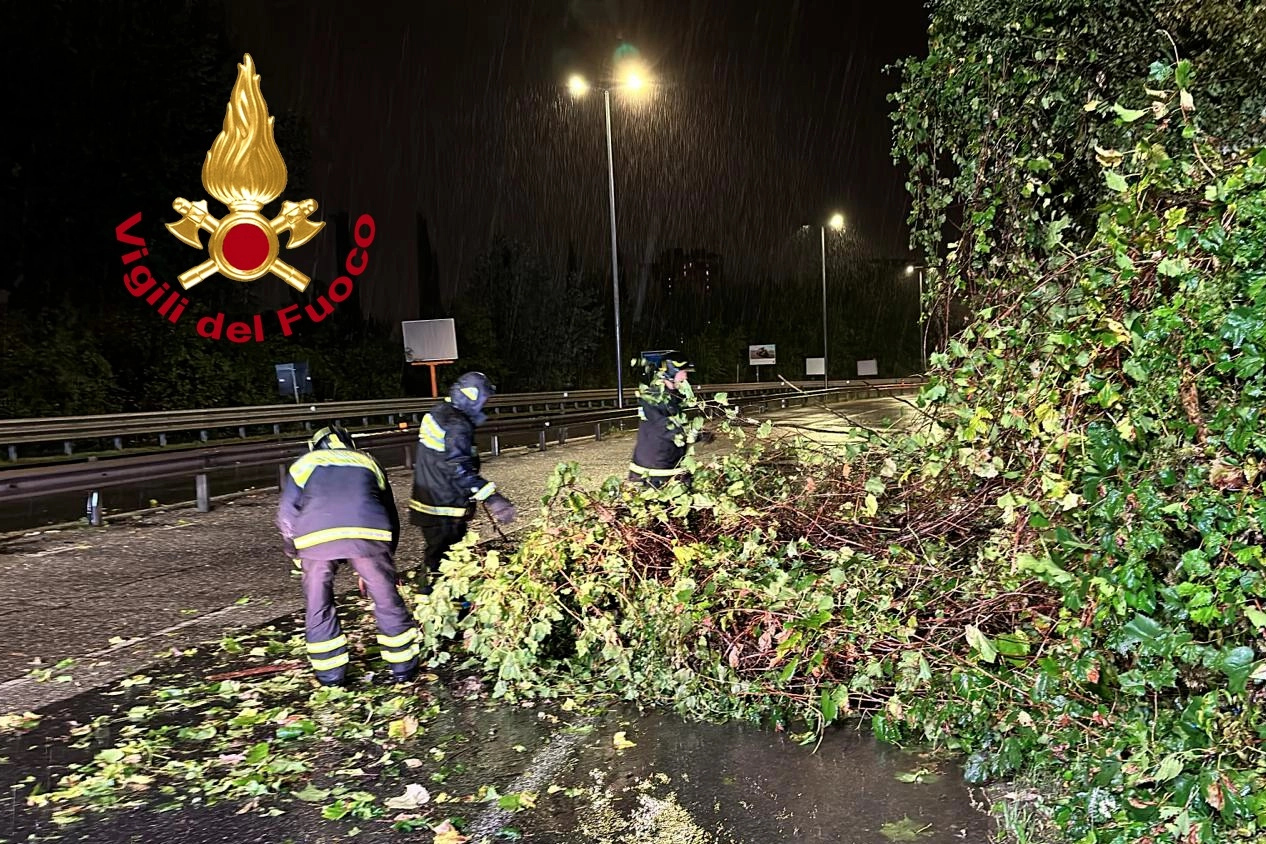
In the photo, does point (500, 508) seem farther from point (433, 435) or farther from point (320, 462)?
point (320, 462)

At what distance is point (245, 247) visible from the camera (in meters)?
16.5

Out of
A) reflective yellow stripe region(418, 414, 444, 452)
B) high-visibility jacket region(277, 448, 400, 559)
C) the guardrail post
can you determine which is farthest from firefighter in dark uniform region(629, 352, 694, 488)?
the guardrail post

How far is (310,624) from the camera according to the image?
4953mm

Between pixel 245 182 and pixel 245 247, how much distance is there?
2.57m

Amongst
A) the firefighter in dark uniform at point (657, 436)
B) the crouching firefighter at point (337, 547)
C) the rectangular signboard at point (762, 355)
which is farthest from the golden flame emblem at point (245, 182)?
the rectangular signboard at point (762, 355)

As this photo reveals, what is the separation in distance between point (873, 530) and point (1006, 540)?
3.44 feet

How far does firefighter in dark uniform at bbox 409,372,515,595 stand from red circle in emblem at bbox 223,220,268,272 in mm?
11531

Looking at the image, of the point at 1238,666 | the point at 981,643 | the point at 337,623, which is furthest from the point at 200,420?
the point at 1238,666

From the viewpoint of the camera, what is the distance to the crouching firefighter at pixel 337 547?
498 cm

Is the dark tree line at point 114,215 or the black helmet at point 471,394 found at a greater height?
the dark tree line at point 114,215

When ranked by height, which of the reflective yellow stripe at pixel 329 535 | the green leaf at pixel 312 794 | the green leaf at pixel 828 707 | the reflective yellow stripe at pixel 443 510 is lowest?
the green leaf at pixel 312 794

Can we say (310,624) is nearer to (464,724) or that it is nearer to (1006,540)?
(464,724)

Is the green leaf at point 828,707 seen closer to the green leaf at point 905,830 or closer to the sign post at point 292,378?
the green leaf at point 905,830

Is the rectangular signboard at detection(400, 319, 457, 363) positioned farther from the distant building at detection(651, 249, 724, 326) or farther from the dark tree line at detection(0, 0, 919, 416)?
the distant building at detection(651, 249, 724, 326)
